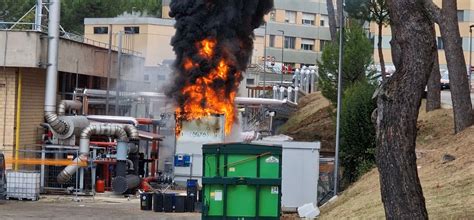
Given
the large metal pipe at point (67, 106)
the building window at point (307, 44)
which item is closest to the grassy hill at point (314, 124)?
the large metal pipe at point (67, 106)

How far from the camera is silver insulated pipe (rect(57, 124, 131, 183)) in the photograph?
2792 cm

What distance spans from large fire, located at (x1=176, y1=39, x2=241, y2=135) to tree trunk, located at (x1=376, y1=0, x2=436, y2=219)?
72.9ft

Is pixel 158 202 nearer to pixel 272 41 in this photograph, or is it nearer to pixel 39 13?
pixel 39 13

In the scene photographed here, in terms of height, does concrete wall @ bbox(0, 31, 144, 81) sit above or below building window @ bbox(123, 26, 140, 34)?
below

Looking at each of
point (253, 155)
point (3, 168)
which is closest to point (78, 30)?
point (3, 168)

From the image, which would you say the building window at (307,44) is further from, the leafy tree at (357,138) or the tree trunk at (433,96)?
the leafy tree at (357,138)

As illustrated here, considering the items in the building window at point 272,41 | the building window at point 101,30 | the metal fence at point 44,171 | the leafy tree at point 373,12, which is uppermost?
the building window at point 272,41

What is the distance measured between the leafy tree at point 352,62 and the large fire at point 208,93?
4322 millimetres

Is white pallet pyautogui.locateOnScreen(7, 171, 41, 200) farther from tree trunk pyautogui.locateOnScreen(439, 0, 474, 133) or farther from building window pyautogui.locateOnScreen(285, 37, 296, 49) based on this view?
building window pyautogui.locateOnScreen(285, 37, 296, 49)

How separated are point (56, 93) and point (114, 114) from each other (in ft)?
24.7

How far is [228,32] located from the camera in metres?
33.4

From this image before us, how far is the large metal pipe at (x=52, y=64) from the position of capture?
2900cm

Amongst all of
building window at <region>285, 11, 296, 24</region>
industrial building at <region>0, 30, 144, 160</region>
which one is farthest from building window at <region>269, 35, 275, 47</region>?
industrial building at <region>0, 30, 144, 160</region>

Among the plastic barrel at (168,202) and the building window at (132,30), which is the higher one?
the building window at (132,30)
